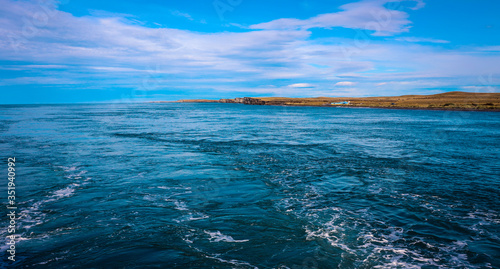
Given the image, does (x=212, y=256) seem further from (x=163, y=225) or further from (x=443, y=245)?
(x=443, y=245)

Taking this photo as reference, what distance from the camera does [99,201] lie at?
13.0m

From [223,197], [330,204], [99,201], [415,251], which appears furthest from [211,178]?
[415,251]

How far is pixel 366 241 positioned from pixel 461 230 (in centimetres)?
380

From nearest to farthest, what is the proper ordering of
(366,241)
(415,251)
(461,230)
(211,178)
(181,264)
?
(181,264)
(415,251)
(366,241)
(461,230)
(211,178)

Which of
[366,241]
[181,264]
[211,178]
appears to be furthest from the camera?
[211,178]

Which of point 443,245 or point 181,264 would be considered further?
point 443,245

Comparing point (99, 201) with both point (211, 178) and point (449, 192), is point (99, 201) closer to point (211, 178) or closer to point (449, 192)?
point (211, 178)

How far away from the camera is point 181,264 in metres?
8.12

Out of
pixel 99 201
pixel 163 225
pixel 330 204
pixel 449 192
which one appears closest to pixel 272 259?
pixel 163 225

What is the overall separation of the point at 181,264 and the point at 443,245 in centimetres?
836

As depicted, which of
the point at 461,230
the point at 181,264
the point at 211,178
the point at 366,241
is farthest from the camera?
the point at 211,178

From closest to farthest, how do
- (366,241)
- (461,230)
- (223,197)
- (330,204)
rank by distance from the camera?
(366,241) < (461,230) < (330,204) < (223,197)

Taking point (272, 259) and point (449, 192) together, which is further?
point (449, 192)

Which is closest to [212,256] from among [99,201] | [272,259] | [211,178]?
[272,259]
